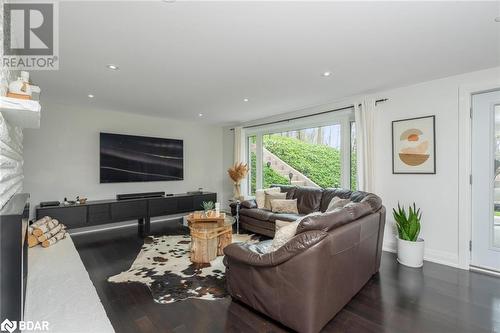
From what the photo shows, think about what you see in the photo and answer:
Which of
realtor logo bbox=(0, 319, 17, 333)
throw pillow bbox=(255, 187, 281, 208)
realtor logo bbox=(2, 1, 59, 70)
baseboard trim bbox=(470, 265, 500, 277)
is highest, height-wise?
realtor logo bbox=(2, 1, 59, 70)

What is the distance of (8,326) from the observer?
1.19 m

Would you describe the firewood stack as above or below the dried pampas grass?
below

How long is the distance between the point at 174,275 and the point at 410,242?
10.0 ft

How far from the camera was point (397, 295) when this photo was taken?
244 cm

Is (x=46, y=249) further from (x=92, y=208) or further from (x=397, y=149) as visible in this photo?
(x=397, y=149)

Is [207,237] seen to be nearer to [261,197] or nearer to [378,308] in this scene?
[261,197]

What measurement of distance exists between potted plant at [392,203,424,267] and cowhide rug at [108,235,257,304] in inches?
95.5

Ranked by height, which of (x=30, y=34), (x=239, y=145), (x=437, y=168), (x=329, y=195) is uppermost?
(x=30, y=34)

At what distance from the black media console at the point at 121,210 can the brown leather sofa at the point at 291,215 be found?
1.51 m

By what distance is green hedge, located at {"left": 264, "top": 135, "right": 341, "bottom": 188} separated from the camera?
4.71m

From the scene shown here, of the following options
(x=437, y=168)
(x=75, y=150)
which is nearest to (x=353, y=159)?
(x=437, y=168)

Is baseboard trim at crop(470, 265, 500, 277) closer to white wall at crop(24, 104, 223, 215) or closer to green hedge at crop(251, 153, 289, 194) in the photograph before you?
green hedge at crop(251, 153, 289, 194)

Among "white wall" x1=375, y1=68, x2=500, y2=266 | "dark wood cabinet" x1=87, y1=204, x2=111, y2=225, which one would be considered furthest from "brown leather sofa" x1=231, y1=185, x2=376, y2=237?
"dark wood cabinet" x1=87, y1=204, x2=111, y2=225

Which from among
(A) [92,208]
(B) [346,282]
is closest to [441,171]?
(B) [346,282]
